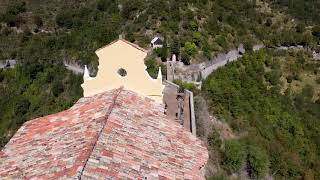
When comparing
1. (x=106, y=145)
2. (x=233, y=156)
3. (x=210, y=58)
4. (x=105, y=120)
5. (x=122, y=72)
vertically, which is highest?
(x=122, y=72)

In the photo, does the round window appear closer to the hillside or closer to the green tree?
the hillside

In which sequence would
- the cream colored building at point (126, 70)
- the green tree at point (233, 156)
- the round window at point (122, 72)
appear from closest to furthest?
1. the cream colored building at point (126, 70)
2. the round window at point (122, 72)
3. the green tree at point (233, 156)

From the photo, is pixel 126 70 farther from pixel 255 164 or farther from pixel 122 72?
pixel 255 164

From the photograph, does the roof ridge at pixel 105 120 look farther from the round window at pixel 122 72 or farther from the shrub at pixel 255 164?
the shrub at pixel 255 164

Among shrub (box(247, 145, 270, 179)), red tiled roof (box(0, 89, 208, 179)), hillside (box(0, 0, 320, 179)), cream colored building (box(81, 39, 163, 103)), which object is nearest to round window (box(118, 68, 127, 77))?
cream colored building (box(81, 39, 163, 103))

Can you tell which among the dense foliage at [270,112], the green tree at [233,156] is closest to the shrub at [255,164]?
the dense foliage at [270,112]

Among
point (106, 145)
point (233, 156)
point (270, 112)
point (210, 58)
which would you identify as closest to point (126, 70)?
point (106, 145)
